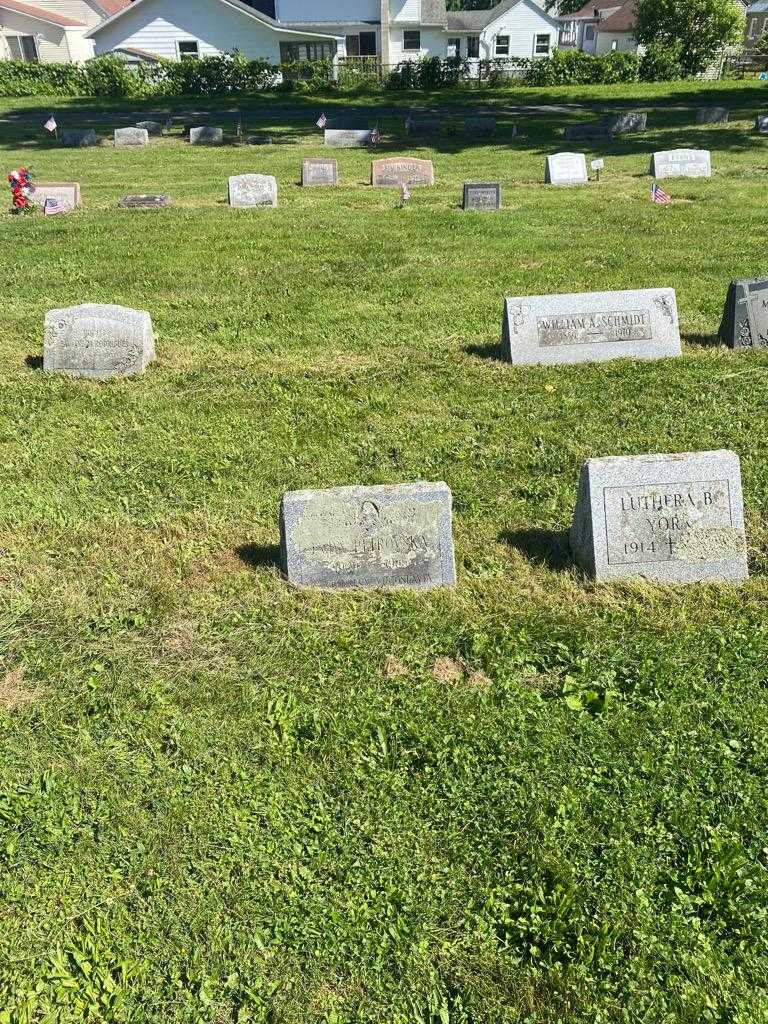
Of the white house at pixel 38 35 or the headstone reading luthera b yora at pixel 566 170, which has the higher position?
the white house at pixel 38 35

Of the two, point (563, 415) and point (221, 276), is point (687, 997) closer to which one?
point (563, 415)

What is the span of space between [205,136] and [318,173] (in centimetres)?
1077

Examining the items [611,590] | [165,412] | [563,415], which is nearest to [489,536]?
[611,590]

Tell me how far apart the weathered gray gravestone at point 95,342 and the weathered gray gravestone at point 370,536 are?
5.09 meters

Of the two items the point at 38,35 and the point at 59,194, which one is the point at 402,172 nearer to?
the point at 59,194

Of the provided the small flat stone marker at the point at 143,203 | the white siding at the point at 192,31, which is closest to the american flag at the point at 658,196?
the small flat stone marker at the point at 143,203

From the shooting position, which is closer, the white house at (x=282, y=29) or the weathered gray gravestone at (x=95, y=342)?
the weathered gray gravestone at (x=95, y=342)

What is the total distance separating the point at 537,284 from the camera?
41.5ft

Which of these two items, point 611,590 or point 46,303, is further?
point 46,303

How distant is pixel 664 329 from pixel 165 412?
6063 mm

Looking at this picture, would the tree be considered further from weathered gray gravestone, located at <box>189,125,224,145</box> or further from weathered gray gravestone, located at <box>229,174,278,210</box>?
weathered gray gravestone, located at <box>229,174,278,210</box>

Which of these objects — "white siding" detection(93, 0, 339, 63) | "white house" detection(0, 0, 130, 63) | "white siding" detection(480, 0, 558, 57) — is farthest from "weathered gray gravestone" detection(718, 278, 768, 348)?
"white siding" detection(480, 0, 558, 57)

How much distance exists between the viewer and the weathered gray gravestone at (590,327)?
376 inches

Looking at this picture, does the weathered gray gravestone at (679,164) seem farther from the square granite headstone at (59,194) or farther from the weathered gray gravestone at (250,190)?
the square granite headstone at (59,194)
